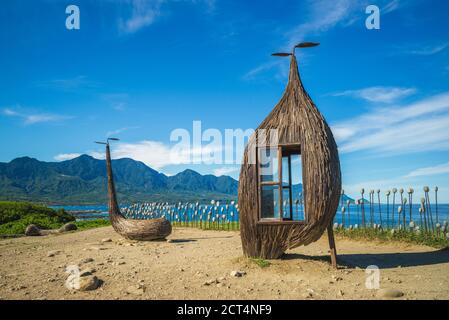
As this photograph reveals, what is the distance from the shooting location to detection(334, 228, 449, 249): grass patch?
14.7m

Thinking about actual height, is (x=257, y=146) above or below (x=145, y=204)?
above

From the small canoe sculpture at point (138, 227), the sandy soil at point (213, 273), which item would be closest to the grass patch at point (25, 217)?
the small canoe sculpture at point (138, 227)

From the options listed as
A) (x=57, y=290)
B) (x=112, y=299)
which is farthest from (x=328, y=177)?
(x=57, y=290)

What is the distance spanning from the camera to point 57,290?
7.86m

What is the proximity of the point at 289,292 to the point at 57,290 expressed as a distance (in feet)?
17.0

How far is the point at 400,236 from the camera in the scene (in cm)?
1598

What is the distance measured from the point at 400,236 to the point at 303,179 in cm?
902

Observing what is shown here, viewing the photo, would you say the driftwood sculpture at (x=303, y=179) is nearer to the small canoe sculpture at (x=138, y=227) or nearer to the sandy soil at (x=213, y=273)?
the sandy soil at (x=213, y=273)

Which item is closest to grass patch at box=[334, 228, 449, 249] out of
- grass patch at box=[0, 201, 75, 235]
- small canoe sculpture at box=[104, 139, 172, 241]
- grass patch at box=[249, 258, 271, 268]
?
grass patch at box=[249, 258, 271, 268]

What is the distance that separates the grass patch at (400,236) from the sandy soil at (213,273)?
0.73 metres

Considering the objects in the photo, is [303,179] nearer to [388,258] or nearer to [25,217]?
[388,258]

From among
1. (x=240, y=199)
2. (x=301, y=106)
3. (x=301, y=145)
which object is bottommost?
(x=240, y=199)

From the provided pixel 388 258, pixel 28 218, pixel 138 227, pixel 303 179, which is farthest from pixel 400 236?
pixel 28 218
